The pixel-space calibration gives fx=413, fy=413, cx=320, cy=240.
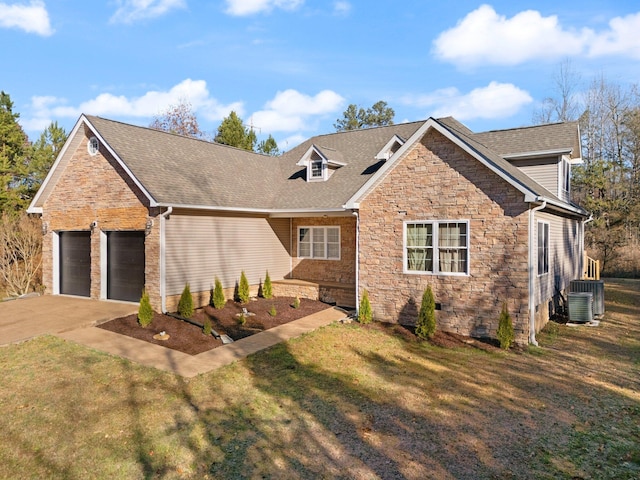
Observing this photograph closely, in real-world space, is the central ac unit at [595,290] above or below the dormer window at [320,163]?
below

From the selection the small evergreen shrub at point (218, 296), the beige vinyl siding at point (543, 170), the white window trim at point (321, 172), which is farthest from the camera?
the white window trim at point (321, 172)

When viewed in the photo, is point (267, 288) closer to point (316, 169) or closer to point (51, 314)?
point (316, 169)

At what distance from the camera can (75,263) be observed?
15.7 meters

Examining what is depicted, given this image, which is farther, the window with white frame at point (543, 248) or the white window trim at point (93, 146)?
the white window trim at point (93, 146)

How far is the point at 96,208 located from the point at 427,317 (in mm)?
11570

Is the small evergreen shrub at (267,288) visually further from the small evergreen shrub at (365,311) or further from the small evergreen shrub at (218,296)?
the small evergreen shrub at (365,311)

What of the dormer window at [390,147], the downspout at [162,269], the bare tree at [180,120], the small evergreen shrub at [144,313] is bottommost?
the small evergreen shrub at [144,313]

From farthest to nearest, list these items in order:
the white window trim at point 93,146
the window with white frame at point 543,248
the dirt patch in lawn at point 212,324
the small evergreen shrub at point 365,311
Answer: the white window trim at point 93,146
the small evergreen shrub at point 365,311
the window with white frame at point 543,248
the dirt patch in lawn at point 212,324

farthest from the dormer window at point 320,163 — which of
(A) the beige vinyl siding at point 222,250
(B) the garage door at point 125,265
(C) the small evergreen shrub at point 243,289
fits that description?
(B) the garage door at point 125,265

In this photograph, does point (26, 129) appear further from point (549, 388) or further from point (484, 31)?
point (549, 388)

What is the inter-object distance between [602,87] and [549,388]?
1320 inches

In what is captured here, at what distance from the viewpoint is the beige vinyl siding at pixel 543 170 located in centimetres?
1385

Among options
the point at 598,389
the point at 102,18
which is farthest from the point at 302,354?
the point at 102,18

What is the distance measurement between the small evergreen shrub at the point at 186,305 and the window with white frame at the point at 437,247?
638cm
